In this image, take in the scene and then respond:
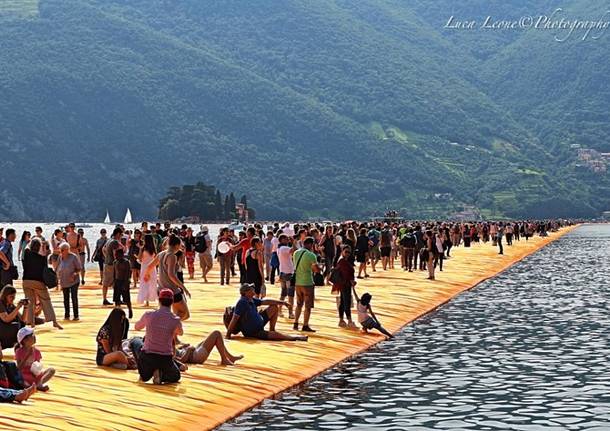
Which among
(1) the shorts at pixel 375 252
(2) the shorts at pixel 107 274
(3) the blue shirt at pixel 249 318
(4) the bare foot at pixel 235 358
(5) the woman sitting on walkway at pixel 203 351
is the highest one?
(1) the shorts at pixel 375 252

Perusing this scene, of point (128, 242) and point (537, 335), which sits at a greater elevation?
point (128, 242)

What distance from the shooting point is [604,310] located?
28.9m

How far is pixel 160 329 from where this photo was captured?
567 inches

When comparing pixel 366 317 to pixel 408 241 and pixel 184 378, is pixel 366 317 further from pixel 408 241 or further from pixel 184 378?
pixel 408 241

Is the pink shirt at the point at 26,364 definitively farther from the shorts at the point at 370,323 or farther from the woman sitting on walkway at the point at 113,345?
the shorts at the point at 370,323

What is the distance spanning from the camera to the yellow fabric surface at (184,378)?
12.7 m

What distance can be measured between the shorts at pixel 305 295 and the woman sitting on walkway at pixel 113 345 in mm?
5581

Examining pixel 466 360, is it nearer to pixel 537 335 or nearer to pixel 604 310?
pixel 537 335

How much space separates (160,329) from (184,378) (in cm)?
135

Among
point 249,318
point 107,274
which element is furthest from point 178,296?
point 107,274

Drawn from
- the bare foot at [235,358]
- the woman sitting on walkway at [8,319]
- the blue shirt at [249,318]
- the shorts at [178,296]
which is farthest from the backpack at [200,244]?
the woman sitting on walkway at [8,319]

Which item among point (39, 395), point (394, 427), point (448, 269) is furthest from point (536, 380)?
point (448, 269)

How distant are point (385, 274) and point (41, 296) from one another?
→ 24054mm

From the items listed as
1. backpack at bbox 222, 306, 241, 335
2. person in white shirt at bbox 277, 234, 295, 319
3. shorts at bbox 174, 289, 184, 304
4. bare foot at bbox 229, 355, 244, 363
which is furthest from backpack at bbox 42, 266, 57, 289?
person in white shirt at bbox 277, 234, 295, 319
